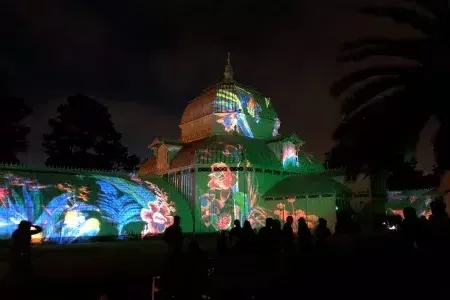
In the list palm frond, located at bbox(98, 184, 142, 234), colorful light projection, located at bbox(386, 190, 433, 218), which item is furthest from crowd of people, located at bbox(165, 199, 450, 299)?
colorful light projection, located at bbox(386, 190, 433, 218)

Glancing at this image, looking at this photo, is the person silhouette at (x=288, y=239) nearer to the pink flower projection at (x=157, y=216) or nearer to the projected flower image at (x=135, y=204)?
the projected flower image at (x=135, y=204)

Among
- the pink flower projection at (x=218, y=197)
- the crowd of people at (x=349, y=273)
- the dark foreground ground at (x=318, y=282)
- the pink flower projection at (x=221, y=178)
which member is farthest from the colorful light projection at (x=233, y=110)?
the crowd of people at (x=349, y=273)

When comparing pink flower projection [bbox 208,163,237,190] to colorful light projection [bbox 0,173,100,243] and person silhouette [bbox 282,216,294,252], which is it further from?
person silhouette [bbox 282,216,294,252]

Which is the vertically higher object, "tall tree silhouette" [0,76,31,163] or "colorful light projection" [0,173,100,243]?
"tall tree silhouette" [0,76,31,163]

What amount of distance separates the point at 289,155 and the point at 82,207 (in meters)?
18.3

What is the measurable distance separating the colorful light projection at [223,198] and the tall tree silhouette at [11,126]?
2340cm

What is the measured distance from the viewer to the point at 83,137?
59938mm

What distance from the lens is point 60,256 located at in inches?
805

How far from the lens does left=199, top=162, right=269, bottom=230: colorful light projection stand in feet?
122

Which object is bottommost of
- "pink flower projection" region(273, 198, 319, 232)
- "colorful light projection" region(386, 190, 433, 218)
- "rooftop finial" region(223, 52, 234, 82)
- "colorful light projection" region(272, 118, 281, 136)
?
"pink flower projection" region(273, 198, 319, 232)

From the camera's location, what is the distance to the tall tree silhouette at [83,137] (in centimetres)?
5881

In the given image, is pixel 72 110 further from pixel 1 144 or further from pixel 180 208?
pixel 180 208

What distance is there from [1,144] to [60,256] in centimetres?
3285

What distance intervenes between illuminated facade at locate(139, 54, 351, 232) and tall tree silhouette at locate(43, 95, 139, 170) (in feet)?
60.8
